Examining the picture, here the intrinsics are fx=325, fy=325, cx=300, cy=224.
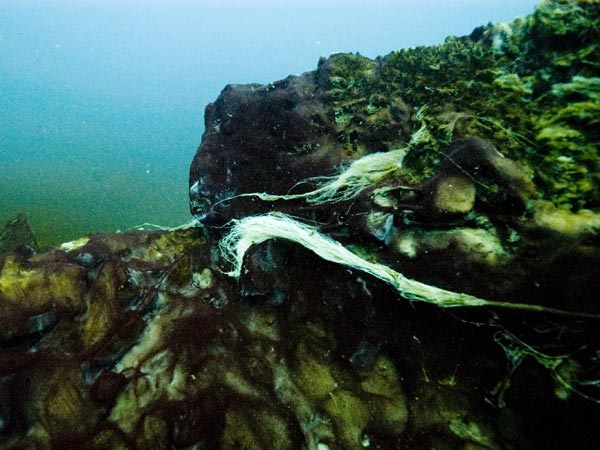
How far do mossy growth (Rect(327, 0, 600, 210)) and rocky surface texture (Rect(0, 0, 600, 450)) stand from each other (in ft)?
0.05

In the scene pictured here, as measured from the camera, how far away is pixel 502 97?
8.36ft

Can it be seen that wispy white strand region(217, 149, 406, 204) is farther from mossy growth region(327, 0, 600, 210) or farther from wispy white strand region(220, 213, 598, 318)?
wispy white strand region(220, 213, 598, 318)

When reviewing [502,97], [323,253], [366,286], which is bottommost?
[366,286]

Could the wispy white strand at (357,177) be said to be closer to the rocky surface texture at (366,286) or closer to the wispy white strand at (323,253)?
the rocky surface texture at (366,286)

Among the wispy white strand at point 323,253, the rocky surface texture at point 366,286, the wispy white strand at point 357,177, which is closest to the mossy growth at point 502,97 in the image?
the rocky surface texture at point 366,286

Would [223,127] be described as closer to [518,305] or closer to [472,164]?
[472,164]

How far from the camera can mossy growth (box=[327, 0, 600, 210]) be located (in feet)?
6.61

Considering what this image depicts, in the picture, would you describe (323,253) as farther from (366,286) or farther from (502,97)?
(502,97)

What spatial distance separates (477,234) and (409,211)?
471mm

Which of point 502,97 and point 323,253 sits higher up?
point 502,97

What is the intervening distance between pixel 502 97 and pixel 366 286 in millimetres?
1832

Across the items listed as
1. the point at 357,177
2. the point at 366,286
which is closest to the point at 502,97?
the point at 357,177

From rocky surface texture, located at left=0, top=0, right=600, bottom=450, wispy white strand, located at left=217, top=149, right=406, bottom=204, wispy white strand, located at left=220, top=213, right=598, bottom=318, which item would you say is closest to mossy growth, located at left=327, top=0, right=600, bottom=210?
rocky surface texture, located at left=0, top=0, right=600, bottom=450

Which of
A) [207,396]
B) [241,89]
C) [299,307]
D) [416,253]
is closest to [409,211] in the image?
[416,253]
